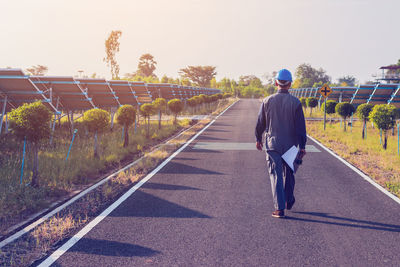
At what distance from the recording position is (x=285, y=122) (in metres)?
4.93

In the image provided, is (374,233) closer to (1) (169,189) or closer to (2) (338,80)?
(1) (169,189)

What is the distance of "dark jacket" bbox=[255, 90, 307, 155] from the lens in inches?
192

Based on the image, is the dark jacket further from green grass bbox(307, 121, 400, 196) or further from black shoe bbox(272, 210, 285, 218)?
green grass bbox(307, 121, 400, 196)

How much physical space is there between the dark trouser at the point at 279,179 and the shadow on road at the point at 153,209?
A: 1059 mm

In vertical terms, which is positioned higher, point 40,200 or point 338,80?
point 338,80

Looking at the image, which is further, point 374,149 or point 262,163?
point 374,149

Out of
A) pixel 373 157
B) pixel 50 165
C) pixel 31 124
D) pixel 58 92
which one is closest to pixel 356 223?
pixel 31 124

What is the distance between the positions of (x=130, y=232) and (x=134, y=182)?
8.70 ft

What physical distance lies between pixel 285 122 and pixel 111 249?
295 cm

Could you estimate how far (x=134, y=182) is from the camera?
694cm

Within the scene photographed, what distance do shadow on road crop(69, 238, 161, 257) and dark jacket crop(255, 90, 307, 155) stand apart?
2.37 metres

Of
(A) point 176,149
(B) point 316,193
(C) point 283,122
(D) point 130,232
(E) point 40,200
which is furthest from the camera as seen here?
(A) point 176,149

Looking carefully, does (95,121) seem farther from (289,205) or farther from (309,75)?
(309,75)

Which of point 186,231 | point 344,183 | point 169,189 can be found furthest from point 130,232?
point 344,183
